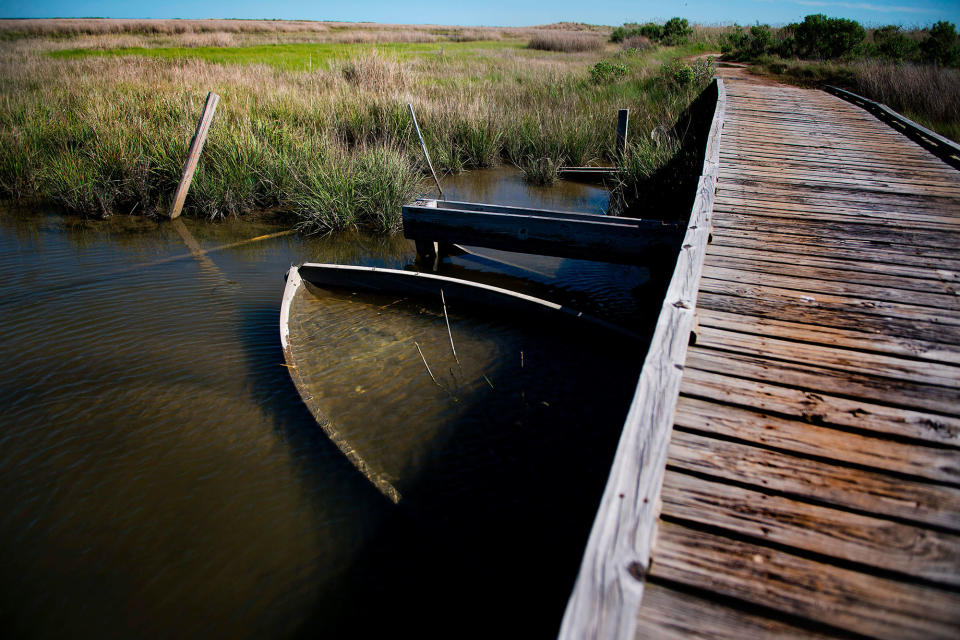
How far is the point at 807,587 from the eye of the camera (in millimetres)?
1362

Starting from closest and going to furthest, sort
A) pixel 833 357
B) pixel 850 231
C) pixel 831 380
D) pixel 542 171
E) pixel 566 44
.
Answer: pixel 831 380
pixel 833 357
pixel 850 231
pixel 542 171
pixel 566 44

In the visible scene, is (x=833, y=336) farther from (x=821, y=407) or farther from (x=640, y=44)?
(x=640, y=44)

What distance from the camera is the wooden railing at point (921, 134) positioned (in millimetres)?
5816

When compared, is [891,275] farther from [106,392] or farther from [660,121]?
[660,121]

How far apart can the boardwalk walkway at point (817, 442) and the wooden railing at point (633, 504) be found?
9 centimetres

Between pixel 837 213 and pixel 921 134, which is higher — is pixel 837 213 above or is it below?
below

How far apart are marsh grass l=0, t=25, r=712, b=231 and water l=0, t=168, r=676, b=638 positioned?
3385 millimetres

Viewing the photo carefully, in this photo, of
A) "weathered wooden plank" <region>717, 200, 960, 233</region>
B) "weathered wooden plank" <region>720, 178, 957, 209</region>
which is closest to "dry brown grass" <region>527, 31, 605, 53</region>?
"weathered wooden plank" <region>720, 178, 957, 209</region>

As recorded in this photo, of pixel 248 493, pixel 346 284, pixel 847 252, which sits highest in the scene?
pixel 847 252

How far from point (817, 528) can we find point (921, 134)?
8001 mm

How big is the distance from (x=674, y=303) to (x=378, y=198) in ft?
→ 17.9

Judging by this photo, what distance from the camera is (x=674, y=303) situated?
2.54 meters

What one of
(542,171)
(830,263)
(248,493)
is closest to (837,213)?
(830,263)

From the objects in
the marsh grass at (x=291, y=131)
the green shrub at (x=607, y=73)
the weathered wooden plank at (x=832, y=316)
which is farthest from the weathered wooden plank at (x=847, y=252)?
the green shrub at (x=607, y=73)
